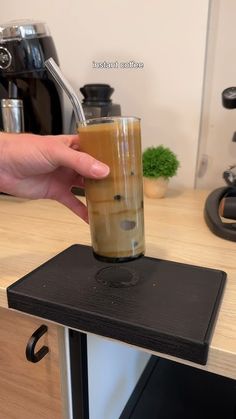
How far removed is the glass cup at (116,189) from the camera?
1.36 ft

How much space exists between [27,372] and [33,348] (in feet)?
0.33

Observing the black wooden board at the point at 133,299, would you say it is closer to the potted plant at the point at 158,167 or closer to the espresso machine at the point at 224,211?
the espresso machine at the point at 224,211

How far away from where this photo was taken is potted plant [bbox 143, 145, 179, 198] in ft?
2.94

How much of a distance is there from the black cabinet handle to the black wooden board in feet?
0.16

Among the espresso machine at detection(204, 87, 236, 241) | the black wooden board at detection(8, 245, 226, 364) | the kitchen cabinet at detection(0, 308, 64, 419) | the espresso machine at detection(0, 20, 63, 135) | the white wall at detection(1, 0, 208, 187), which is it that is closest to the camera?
the black wooden board at detection(8, 245, 226, 364)

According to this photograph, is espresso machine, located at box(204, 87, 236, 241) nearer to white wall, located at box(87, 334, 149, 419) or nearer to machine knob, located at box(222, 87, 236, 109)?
machine knob, located at box(222, 87, 236, 109)

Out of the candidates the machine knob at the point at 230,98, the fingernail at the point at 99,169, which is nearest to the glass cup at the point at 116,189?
the fingernail at the point at 99,169

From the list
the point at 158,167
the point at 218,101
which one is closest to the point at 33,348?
the point at 158,167

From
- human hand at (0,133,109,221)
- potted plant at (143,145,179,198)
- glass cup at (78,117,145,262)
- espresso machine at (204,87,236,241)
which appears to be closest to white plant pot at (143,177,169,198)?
potted plant at (143,145,179,198)

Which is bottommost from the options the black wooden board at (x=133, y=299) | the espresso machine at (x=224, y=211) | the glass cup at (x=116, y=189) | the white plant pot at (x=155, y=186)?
the white plant pot at (x=155, y=186)

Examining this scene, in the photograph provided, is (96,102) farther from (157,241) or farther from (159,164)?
(157,241)

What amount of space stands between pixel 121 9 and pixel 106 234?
812 millimetres

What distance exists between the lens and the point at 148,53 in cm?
98

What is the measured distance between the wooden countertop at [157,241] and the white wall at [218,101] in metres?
0.15
